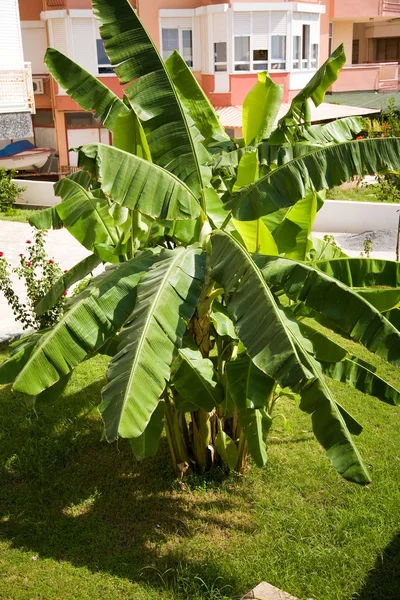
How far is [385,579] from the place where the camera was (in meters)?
6.30

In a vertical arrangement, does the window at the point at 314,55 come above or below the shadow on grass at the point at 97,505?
above

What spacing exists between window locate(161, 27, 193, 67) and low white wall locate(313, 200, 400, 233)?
11.0 m

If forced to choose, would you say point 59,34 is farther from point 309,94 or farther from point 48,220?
point 309,94

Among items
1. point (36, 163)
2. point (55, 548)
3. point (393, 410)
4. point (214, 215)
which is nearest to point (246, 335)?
point (214, 215)

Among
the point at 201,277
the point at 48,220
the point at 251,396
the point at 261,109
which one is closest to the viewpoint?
the point at 251,396

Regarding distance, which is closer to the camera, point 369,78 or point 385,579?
point 385,579

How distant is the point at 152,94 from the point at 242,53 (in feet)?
71.8

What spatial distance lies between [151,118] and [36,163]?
73.7 feet

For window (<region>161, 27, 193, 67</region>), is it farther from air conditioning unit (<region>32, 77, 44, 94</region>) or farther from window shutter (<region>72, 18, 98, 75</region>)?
air conditioning unit (<region>32, 77, 44, 94</region>)

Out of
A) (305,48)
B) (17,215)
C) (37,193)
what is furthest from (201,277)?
(305,48)

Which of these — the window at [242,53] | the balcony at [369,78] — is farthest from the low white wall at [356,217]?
the balcony at [369,78]

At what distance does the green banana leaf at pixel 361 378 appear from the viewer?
6.42 metres

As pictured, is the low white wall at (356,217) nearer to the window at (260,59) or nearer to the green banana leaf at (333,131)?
the window at (260,59)

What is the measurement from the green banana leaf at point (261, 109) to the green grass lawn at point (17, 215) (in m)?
13.9
